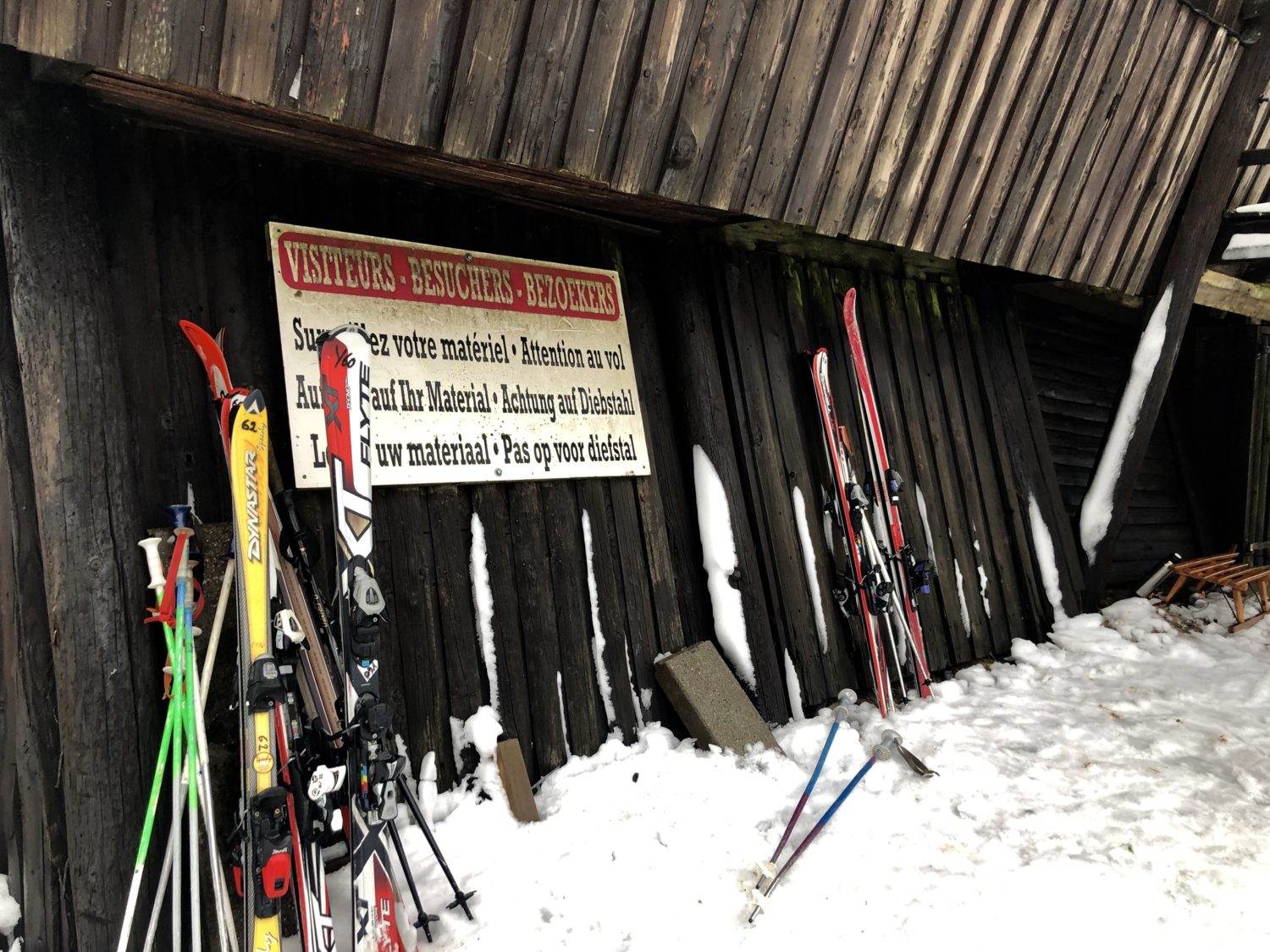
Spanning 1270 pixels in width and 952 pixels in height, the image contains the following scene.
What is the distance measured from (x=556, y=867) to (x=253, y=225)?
227 cm

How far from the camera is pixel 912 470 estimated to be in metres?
4.97

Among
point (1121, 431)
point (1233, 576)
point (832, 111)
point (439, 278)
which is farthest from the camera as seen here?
point (1233, 576)

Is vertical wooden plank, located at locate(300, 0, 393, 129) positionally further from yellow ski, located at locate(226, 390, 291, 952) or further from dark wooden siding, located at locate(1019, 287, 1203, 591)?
dark wooden siding, located at locate(1019, 287, 1203, 591)

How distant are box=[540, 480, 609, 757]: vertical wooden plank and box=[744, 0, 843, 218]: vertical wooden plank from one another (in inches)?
55.5

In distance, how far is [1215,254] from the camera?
598 centimetres

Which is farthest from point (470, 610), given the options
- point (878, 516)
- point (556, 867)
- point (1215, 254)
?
point (1215, 254)

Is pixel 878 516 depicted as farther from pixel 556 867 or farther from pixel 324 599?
pixel 324 599

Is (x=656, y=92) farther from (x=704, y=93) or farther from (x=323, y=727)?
(x=323, y=727)

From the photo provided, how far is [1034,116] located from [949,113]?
25.4 inches

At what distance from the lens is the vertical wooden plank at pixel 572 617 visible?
336 cm

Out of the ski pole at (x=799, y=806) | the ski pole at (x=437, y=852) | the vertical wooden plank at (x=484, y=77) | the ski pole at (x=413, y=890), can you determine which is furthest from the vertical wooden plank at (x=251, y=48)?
the ski pole at (x=799, y=806)

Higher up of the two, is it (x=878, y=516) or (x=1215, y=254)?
(x=1215, y=254)

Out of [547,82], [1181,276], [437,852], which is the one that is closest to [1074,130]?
[1181,276]

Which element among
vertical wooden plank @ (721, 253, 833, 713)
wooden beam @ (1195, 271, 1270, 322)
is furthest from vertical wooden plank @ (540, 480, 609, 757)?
wooden beam @ (1195, 271, 1270, 322)
